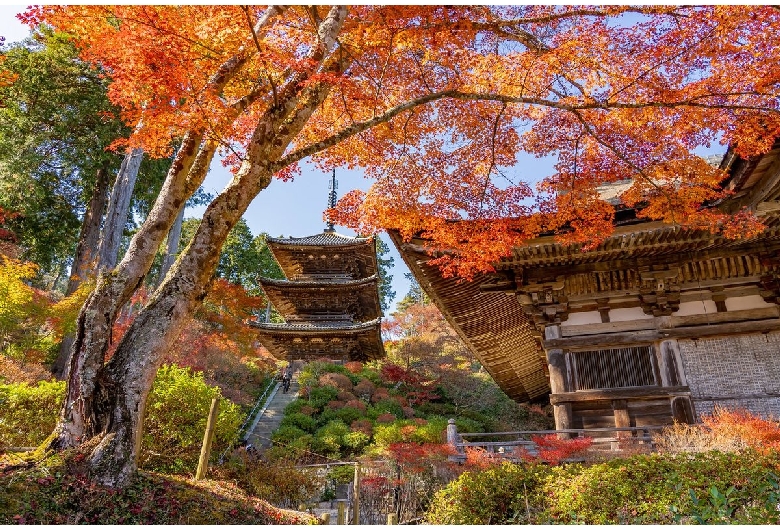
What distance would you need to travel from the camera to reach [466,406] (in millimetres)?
20516

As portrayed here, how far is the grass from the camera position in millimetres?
3962

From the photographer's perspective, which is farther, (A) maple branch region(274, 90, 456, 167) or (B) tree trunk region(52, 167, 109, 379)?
(B) tree trunk region(52, 167, 109, 379)

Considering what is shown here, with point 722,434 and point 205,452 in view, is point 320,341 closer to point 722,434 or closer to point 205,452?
point 205,452

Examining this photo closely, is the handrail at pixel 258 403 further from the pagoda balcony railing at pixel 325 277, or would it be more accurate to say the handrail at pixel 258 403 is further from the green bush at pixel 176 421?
the pagoda balcony railing at pixel 325 277

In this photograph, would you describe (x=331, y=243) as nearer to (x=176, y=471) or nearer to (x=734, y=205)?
(x=176, y=471)

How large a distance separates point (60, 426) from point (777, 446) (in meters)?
8.31

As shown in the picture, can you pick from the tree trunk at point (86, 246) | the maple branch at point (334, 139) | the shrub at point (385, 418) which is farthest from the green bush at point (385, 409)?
the maple branch at point (334, 139)

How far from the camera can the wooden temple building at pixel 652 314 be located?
7742 mm

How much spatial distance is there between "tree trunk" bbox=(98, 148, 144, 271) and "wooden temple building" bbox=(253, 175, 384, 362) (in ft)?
25.9

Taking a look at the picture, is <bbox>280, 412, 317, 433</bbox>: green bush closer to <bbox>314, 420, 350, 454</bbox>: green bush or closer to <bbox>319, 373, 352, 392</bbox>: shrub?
<bbox>314, 420, 350, 454</bbox>: green bush

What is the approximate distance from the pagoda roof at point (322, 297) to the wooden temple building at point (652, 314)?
14.1m

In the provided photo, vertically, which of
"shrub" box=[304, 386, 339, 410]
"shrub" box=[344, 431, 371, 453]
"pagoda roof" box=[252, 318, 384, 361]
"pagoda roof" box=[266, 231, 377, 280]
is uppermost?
"pagoda roof" box=[266, 231, 377, 280]

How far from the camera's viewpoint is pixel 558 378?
28.0ft

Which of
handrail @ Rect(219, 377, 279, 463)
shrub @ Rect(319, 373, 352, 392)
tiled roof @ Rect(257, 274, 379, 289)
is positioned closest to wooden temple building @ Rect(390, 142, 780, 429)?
handrail @ Rect(219, 377, 279, 463)
